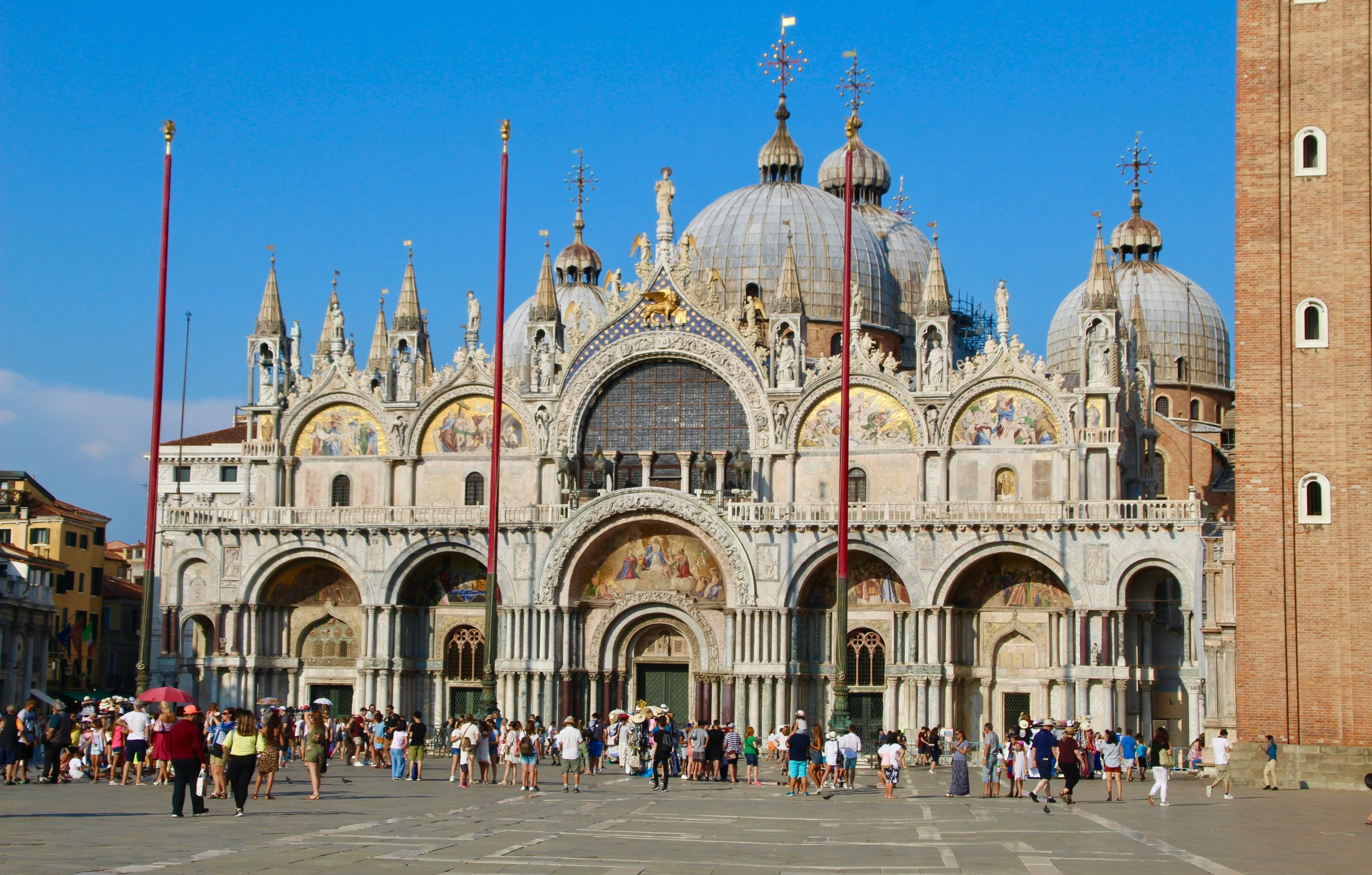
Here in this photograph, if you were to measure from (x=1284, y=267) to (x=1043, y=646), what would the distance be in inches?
683

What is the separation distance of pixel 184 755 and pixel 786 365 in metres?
34.1

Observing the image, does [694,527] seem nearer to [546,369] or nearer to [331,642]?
[546,369]

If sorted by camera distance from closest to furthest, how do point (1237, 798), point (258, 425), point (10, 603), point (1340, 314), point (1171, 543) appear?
point (1237, 798) < point (1340, 314) < point (1171, 543) < point (10, 603) < point (258, 425)

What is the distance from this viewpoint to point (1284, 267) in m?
41.5

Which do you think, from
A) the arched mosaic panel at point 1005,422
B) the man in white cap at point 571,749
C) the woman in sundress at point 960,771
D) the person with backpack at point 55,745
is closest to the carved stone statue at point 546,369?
the arched mosaic panel at point 1005,422

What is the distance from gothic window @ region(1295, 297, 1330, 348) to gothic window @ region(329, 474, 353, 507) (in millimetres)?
31285

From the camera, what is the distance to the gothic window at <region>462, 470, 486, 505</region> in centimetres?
6069

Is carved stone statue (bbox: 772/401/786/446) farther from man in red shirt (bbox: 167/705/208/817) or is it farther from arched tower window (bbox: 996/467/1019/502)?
man in red shirt (bbox: 167/705/208/817)

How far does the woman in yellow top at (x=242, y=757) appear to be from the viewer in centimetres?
2762

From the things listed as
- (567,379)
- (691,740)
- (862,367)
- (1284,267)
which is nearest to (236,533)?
(567,379)

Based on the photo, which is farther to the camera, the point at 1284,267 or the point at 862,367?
the point at 862,367

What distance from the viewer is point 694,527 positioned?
57094 millimetres

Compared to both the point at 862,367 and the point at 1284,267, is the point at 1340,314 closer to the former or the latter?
the point at 1284,267

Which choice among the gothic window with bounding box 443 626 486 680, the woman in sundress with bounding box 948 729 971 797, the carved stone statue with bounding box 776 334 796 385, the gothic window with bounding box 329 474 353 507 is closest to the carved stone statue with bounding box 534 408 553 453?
the gothic window with bounding box 443 626 486 680
